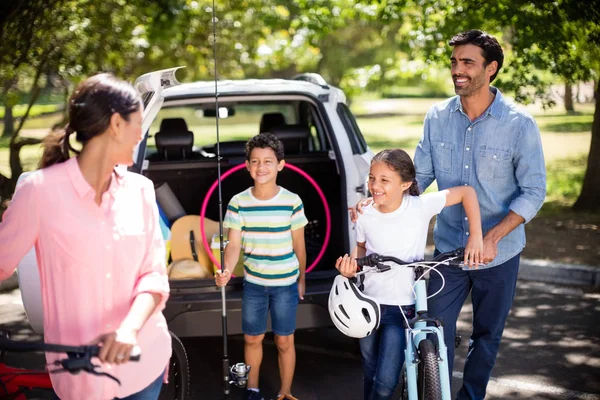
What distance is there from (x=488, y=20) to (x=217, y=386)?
684cm

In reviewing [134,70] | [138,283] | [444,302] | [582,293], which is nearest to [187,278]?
[444,302]

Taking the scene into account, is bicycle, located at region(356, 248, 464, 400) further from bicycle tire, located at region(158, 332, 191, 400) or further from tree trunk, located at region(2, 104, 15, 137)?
tree trunk, located at region(2, 104, 15, 137)

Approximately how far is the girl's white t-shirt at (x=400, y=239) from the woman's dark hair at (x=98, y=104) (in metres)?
1.85

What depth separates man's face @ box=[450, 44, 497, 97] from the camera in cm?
416

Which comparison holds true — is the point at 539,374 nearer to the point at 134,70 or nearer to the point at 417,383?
the point at 417,383

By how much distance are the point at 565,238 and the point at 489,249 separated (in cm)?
627

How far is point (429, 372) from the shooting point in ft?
12.3

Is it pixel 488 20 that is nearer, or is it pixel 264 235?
pixel 264 235

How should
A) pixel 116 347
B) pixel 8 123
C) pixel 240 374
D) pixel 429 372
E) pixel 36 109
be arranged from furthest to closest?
pixel 36 109 < pixel 8 123 < pixel 240 374 < pixel 429 372 < pixel 116 347

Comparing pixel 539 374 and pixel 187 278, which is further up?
pixel 187 278

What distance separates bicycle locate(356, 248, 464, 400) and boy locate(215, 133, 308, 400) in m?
0.81

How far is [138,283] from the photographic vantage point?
257cm

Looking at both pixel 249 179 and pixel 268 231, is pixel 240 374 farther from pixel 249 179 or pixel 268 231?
pixel 249 179

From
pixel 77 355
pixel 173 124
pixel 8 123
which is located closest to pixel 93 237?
pixel 77 355
